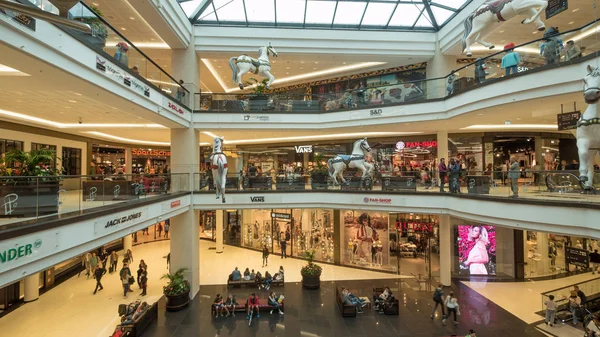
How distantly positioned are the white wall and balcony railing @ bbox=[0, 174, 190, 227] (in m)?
3.73

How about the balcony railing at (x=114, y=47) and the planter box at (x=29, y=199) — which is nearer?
the planter box at (x=29, y=199)

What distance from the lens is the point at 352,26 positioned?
1559 cm

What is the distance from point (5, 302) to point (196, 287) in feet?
23.3

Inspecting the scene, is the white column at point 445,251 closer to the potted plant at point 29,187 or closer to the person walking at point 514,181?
the person walking at point 514,181

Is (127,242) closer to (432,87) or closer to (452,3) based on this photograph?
(432,87)

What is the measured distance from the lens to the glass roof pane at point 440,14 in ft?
48.2

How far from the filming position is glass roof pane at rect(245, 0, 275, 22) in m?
14.5

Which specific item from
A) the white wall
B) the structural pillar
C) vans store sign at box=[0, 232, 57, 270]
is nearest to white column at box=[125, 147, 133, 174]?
the white wall

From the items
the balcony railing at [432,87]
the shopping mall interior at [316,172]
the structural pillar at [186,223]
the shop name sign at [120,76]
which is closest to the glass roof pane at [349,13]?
the shopping mall interior at [316,172]

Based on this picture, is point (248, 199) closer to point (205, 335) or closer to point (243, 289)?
point (243, 289)

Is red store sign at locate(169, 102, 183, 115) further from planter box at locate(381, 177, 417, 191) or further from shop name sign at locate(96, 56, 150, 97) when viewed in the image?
planter box at locate(381, 177, 417, 191)

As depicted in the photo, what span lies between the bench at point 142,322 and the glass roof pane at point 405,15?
56.3 feet

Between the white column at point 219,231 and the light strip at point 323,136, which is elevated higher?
the light strip at point 323,136

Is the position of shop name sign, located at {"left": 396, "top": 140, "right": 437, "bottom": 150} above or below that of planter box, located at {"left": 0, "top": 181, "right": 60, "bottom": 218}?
above
